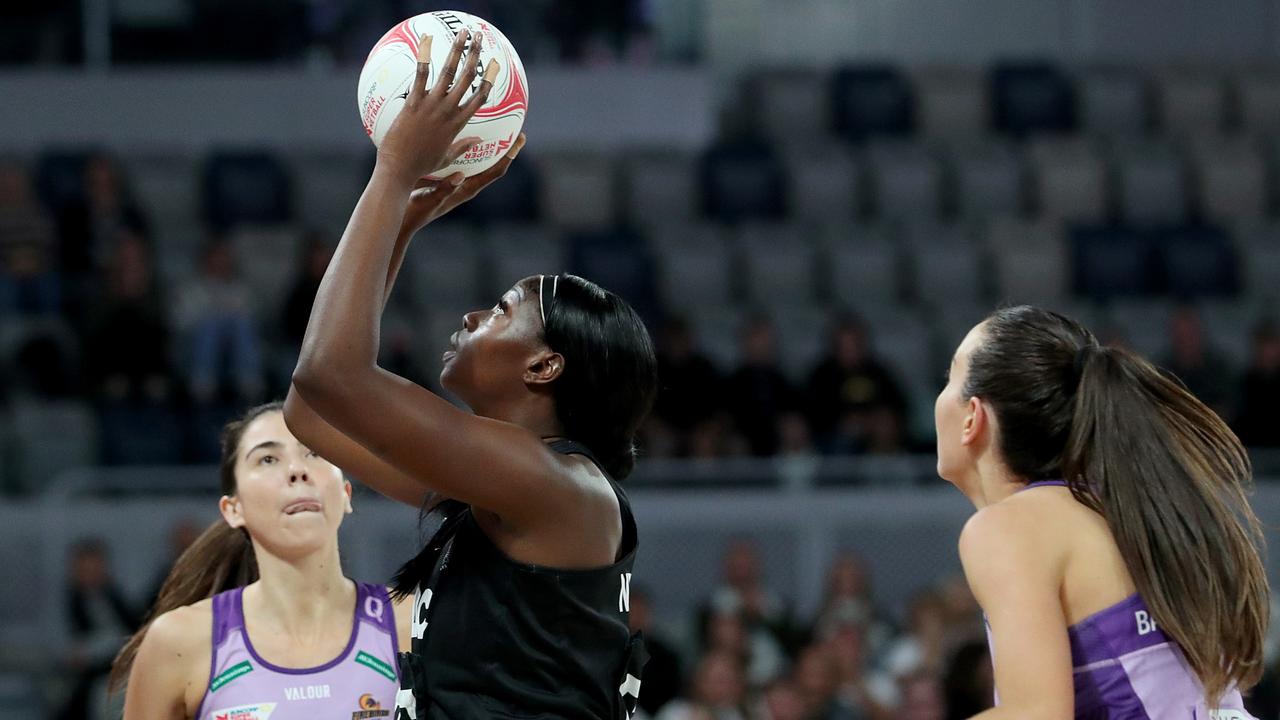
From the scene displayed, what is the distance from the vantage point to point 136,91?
38.2 feet

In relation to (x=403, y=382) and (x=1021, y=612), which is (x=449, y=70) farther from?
(x=1021, y=612)

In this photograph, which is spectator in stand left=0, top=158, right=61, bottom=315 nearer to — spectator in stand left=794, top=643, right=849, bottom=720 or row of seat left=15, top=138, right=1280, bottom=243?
row of seat left=15, top=138, right=1280, bottom=243

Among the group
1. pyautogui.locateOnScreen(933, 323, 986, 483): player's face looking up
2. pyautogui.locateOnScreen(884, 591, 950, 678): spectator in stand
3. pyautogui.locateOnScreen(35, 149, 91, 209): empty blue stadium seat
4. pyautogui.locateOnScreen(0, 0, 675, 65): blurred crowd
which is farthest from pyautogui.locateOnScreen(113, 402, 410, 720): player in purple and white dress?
pyautogui.locateOnScreen(0, 0, 675, 65): blurred crowd

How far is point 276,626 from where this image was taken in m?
3.39

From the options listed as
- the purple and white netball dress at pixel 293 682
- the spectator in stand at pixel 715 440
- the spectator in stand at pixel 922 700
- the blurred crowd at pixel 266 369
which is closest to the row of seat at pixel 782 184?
the blurred crowd at pixel 266 369

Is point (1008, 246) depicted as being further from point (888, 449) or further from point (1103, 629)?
point (1103, 629)

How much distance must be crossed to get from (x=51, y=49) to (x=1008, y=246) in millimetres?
6599

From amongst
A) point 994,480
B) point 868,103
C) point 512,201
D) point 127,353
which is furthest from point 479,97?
point 868,103

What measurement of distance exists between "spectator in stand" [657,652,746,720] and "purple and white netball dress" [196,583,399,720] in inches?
146

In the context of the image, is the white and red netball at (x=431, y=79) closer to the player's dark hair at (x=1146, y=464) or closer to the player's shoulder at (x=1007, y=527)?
the player's dark hair at (x=1146, y=464)

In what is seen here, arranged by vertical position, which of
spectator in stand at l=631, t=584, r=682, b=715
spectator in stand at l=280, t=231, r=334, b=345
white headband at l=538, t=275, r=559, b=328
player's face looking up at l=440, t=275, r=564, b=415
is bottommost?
spectator in stand at l=631, t=584, r=682, b=715

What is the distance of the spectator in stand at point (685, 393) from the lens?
360 inches

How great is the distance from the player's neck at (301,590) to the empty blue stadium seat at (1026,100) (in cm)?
945

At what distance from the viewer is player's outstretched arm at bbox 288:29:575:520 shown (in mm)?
2457
